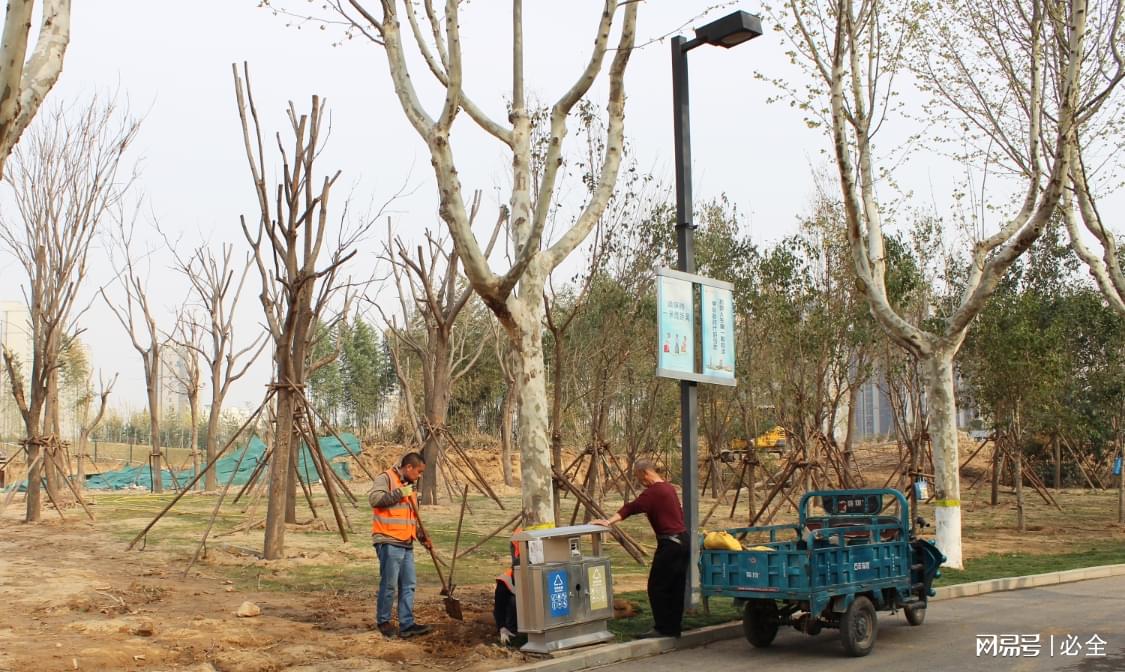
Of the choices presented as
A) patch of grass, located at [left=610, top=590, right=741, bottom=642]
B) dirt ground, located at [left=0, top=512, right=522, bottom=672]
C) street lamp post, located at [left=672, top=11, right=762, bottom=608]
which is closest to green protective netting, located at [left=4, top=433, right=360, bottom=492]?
dirt ground, located at [left=0, top=512, right=522, bottom=672]

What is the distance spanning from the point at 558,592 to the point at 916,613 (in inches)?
144

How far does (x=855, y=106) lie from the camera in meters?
14.7

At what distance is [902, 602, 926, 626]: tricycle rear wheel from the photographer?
914 centimetres

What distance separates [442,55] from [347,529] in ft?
29.4

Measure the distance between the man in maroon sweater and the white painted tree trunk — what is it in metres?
6.45

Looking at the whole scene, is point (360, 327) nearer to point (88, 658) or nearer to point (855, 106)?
point (855, 106)

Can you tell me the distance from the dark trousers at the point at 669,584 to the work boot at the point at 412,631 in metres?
1.95

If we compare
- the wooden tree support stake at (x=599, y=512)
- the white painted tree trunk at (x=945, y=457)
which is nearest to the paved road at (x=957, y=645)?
the white painted tree trunk at (x=945, y=457)

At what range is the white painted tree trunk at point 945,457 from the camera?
1372 cm

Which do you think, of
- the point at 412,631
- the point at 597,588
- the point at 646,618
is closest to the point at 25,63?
the point at 412,631

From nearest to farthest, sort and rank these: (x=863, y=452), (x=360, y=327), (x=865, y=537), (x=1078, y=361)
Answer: (x=865, y=537)
(x=1078, y=361)
(x=863, y=452)
(x=360, y=327)

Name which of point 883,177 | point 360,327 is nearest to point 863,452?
point 360,327

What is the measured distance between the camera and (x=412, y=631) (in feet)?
28.0

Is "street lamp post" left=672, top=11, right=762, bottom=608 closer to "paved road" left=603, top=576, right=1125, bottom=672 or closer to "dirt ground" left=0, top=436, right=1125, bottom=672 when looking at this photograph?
"paved road" left=603, top=576, right=1125, bottom=672
